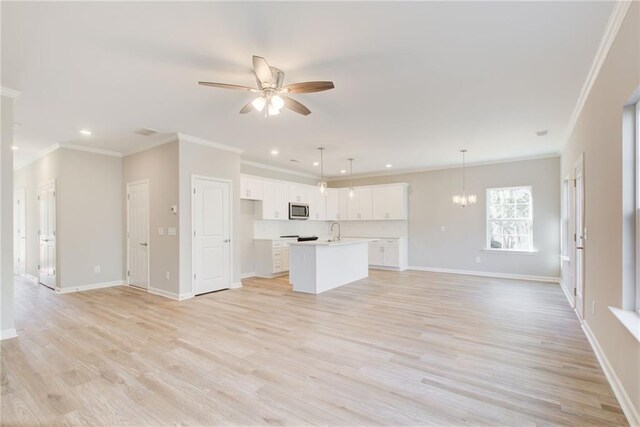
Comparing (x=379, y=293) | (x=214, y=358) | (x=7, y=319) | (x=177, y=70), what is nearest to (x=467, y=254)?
(x=379, y=293)

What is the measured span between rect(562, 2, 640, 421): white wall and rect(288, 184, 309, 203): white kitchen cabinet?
228 inches

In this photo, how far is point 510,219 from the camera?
7008 mm

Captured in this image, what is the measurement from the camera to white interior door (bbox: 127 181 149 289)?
5750 millimetres

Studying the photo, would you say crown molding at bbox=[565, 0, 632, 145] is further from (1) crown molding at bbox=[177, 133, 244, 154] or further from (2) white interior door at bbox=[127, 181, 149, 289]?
(2) white interior door at bbox=[127, 181, 149, 289]

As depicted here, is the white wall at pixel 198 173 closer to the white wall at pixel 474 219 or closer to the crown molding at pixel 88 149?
the crown molding at pixel 88 149

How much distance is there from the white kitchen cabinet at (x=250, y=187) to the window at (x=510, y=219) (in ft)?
17.3

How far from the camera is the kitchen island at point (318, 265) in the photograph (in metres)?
5.48

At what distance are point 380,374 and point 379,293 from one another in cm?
292

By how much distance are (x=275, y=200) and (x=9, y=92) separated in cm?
482

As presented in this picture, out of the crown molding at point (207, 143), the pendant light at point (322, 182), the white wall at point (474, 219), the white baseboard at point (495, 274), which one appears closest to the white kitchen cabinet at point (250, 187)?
the crown molding at point (207, 143)

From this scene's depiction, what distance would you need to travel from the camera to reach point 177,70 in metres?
2.92

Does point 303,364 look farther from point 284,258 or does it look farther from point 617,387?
point 284,258


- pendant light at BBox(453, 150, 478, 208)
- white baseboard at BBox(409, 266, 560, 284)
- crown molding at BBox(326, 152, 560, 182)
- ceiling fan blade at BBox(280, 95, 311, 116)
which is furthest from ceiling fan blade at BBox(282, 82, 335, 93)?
white baseboard at BBox(409, 266, 560, 284)

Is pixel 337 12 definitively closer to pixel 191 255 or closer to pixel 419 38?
pixel 419 38
